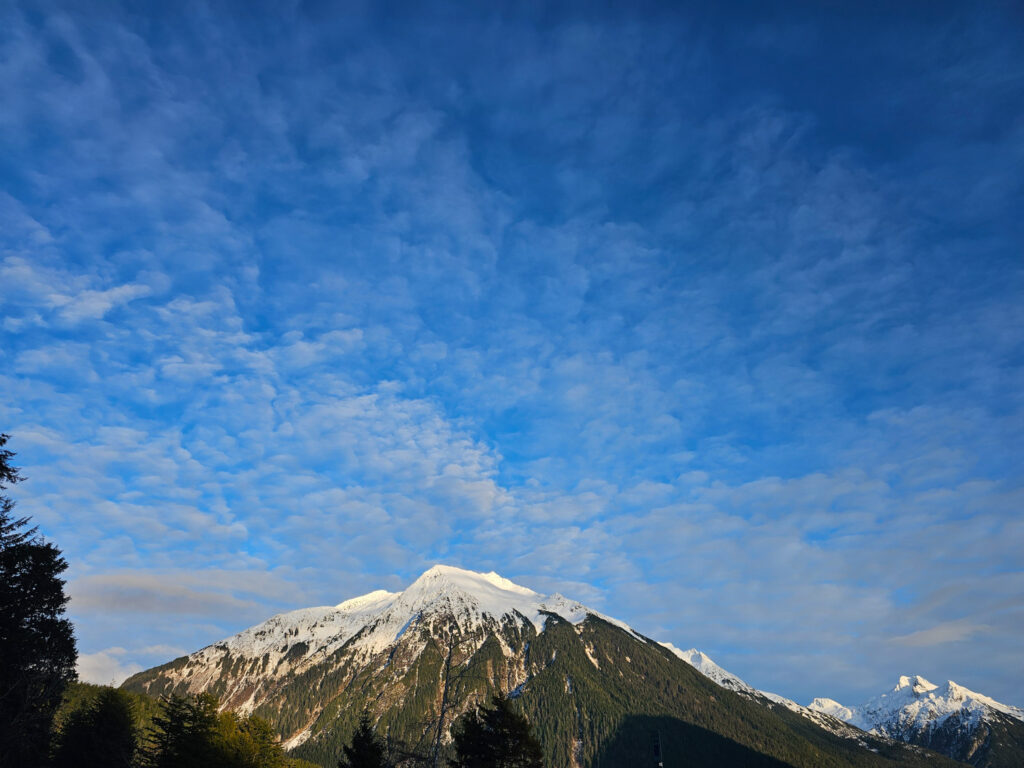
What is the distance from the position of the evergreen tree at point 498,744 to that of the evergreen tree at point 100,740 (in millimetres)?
37672

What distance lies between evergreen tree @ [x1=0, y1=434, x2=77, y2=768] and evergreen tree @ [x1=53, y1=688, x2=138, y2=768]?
85.8 ft

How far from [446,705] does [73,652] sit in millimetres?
26370

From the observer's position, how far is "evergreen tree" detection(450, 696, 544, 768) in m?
38.7

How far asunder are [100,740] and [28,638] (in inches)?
1395

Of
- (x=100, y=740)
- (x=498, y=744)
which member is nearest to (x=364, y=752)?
(x=498, y=744)

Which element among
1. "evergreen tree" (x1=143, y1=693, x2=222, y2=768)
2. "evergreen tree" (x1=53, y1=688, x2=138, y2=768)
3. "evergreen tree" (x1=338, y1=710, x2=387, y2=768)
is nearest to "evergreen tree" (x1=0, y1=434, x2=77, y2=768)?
"evergreen tree" (x1=143, y1=693, x2=222, y2=768)

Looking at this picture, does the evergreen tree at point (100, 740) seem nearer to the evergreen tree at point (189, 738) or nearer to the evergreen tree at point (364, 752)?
the evergreen tree at point (189, 738)

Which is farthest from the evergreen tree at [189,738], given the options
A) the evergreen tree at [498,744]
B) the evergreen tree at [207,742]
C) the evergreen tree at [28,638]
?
the evergreen tree at [498,744]

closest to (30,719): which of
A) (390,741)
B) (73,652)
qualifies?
(73,652)

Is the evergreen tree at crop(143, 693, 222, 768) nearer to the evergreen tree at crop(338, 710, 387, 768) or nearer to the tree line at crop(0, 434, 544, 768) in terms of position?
the tree line at crop(0, 434, 544, 768)

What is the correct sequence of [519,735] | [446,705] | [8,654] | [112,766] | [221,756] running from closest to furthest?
[446,705]
[8,654]
[519,735]
[221,756]
[112,766]

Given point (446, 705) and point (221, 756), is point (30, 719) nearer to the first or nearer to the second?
point (221, 756)

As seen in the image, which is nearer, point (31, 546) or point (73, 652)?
point (31, 546)

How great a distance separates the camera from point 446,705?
31.5 m
